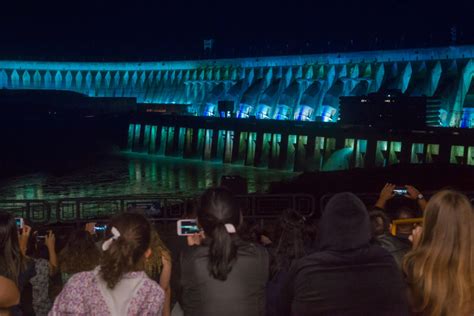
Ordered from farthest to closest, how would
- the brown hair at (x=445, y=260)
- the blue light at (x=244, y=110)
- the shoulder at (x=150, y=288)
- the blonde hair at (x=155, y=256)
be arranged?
the blue light at (x=244, y=110) < the blonde hair at (x=155, y=256) < the shoulder at (x=150, y=288) < the brown hair at (x=445, y=260)

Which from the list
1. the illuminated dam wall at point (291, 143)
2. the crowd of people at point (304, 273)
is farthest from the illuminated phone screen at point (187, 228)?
the illuminated dam wall at point (291, 143)

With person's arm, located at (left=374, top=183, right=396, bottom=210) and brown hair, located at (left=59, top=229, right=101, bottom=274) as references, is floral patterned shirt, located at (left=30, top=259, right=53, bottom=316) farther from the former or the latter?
person's arm, located at (left=374, top=183, right=396, bottom=210)

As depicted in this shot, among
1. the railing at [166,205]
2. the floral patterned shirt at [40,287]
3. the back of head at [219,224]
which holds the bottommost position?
the railing at [166,205]

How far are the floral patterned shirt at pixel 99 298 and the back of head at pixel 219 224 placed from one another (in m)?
0.59

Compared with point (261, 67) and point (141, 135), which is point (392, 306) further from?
point (261, 67)

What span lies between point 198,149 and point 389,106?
3096 centimetres

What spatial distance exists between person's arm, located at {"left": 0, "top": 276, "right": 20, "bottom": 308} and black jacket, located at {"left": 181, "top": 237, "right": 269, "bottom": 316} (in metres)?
1.23

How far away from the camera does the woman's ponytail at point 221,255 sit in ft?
15.3

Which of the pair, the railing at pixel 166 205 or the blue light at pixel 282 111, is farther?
the blue light at pixel 282 111

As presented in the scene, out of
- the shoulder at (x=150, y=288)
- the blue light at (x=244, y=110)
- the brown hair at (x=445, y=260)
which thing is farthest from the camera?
the blue light at (x=244, y=110)

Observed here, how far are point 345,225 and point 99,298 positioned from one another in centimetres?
173

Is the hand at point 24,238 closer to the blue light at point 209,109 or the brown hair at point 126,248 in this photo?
the brown hair at point 126,248

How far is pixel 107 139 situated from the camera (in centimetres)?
9994

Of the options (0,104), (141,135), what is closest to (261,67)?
(141,135)
